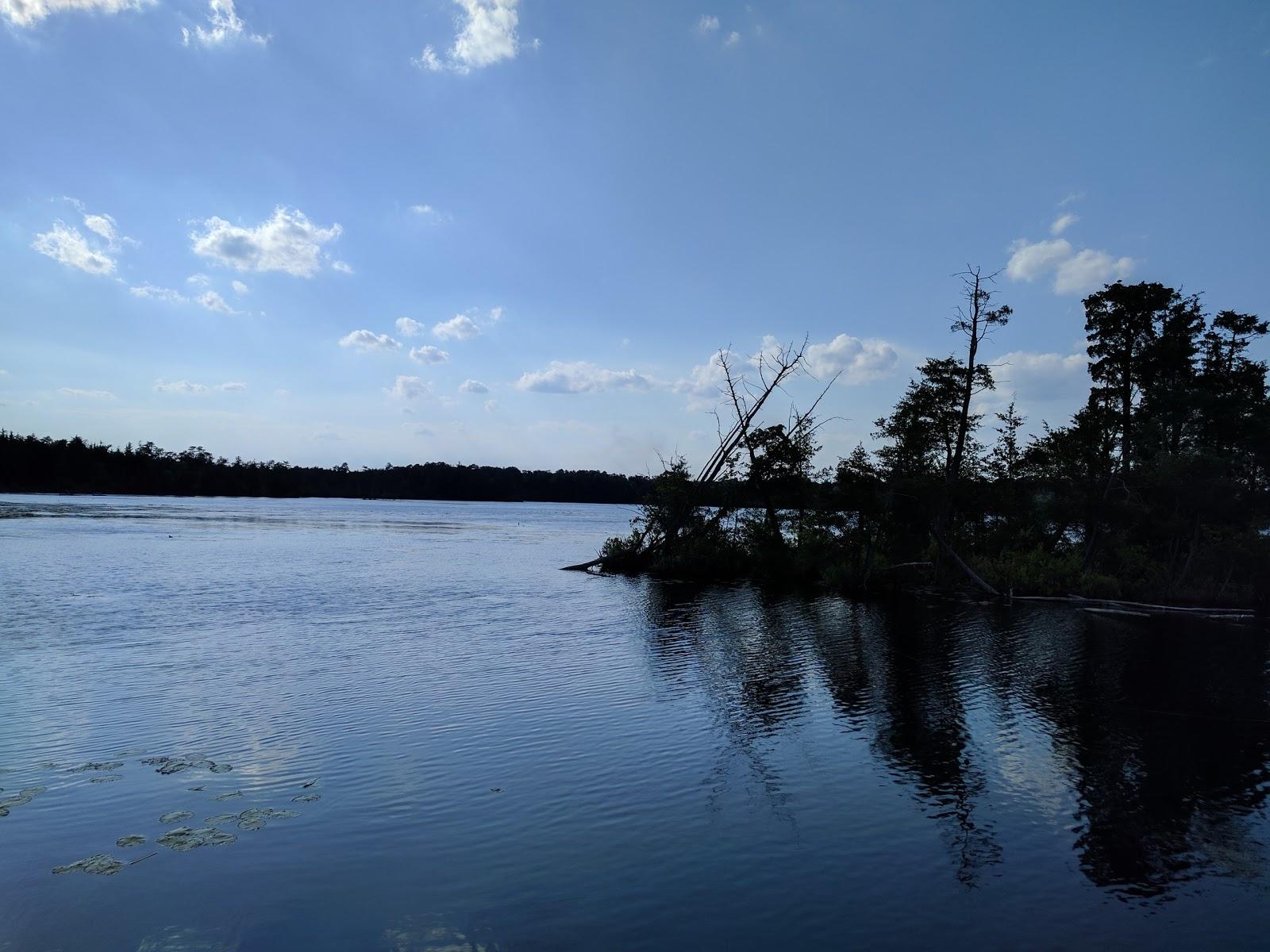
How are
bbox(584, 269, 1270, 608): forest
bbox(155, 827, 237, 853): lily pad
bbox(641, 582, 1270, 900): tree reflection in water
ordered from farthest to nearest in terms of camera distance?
bbox(584, 269, 1270, 608): forest
bbox(641, 582, 1270, 900): tree reflection in water
bbox(155, 827, 237, 853): lily pad

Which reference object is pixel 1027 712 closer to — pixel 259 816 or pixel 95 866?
A: pixel 259 816

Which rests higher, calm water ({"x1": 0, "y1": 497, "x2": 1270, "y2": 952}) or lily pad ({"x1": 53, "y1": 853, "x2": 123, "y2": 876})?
calm water ({"x1": 0, "y1": 497, "x2": 1270, "y2": 952})

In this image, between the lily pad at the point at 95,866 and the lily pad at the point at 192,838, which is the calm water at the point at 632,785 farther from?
the lily pad at the point at 192,838

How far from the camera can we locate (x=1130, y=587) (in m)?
34.6

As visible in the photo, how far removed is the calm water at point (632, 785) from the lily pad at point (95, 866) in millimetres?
156

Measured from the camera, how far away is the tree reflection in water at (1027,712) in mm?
→ 10219

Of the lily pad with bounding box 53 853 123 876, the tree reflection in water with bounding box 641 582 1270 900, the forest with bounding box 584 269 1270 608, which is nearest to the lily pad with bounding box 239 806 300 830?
the lily pad with bounding box 53 853 123 876

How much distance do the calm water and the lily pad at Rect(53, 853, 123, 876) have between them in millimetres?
156

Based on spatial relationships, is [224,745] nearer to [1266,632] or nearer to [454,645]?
[454,645]

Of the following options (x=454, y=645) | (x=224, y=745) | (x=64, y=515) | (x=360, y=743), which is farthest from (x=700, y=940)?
(x=64, y=515)

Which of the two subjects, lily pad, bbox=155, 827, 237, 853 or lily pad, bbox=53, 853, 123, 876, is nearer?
lily pad, bbox=53, 853, 123, 876

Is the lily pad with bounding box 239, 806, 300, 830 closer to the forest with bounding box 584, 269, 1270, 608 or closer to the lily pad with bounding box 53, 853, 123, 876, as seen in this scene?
the lily pad with bounding box 53, 853, 123, 876

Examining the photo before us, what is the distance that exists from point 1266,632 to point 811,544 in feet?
63.9

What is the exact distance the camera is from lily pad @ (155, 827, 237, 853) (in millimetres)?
9344
